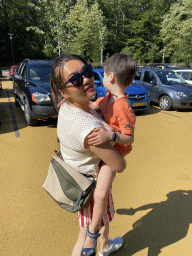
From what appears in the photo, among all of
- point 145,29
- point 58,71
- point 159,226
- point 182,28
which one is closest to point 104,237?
point 159,226

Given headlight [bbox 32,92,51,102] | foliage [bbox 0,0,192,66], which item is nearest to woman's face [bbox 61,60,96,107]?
headlight [bbox 32,92,51,102]

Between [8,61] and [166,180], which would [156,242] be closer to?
[166,180]

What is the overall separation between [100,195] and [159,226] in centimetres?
155

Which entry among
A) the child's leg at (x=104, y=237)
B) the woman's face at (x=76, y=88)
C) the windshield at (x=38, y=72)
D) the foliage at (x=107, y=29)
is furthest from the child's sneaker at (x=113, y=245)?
the foliage at (x=107, y=29)

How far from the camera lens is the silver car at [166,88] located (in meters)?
8.01

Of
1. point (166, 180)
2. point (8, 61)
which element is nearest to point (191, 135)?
point (166, 180)

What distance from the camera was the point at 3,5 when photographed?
46.6 metres

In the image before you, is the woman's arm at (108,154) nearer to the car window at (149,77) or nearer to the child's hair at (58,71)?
the child's hair at (58,71)

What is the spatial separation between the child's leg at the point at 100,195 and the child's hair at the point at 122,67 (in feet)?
2.11

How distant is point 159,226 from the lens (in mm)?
2486

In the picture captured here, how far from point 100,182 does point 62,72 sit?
734 mm

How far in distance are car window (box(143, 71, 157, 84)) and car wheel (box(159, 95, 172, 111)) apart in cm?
90

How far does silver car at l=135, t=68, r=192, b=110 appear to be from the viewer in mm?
8008

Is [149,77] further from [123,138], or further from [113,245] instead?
[123,138]
